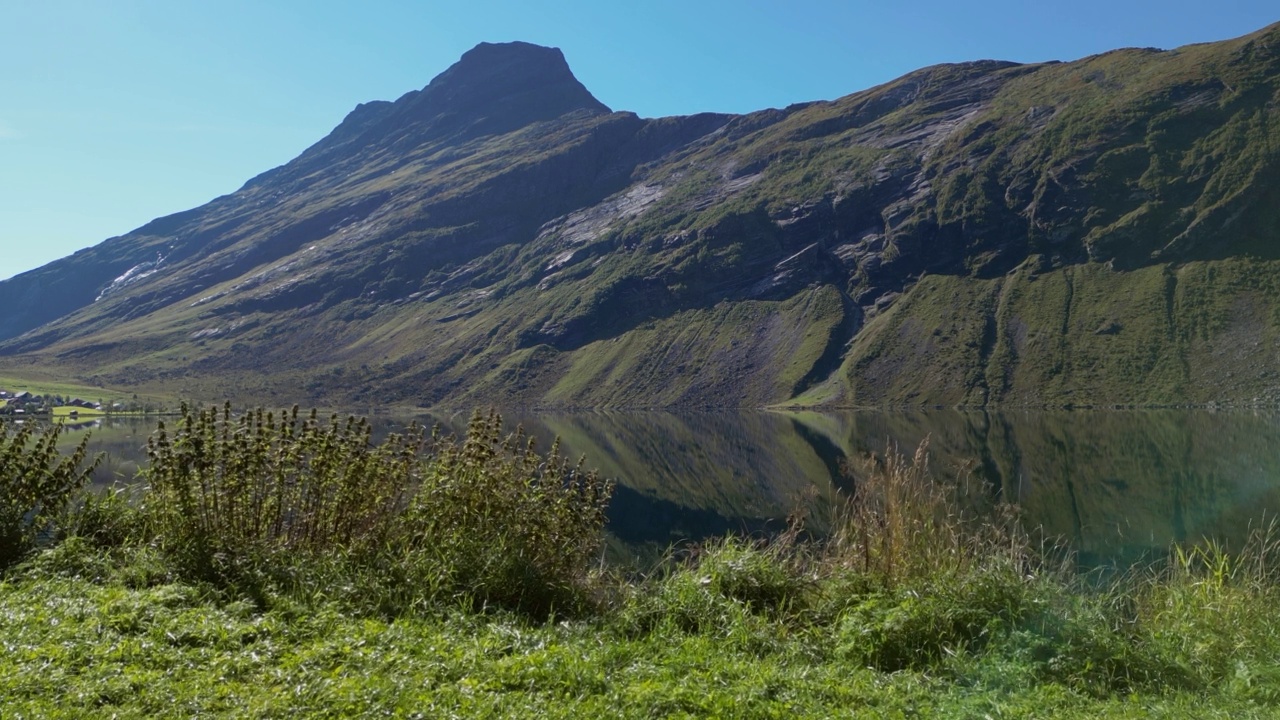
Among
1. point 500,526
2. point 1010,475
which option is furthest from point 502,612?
point 1010,475

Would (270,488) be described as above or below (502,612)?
above

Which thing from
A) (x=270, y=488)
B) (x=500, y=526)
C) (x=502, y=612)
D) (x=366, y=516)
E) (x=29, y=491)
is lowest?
(x=502, y=612)

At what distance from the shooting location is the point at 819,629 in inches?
299

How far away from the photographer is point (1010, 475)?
134 feet

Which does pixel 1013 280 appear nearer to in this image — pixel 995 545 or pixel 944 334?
pixel 944 334

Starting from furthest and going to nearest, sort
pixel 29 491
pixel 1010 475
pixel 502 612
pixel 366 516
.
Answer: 1. pixel 1010 475
2. pixel 366 516
3. pixel 29 491
4. pixel 502 612

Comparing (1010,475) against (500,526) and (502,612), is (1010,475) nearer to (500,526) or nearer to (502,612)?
(500,526)

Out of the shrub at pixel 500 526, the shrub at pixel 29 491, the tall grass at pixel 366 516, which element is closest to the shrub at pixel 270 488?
the tall grass at pixel 366 516

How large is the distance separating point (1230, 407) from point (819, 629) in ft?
457

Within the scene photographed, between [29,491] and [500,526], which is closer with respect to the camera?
[500,526]

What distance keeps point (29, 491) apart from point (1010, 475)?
3941 cm

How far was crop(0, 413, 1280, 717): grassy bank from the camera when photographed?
5.51 meters

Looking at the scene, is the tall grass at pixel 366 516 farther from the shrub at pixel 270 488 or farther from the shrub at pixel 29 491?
the shrub at pixel 29 491

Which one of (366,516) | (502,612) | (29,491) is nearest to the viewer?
(502,612)
